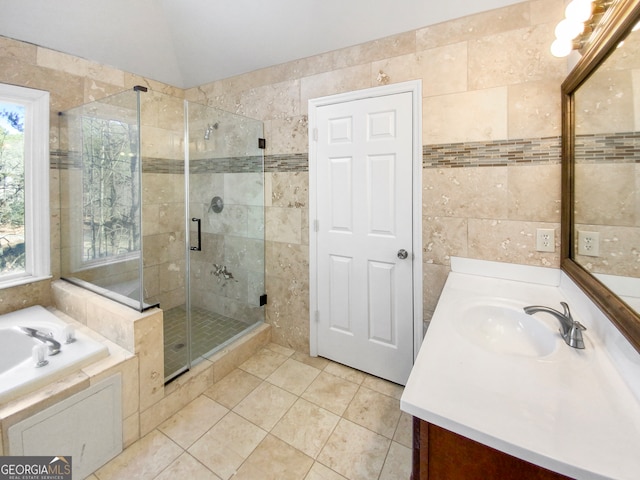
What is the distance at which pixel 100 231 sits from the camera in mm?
2158

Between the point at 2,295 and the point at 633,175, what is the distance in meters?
3.38

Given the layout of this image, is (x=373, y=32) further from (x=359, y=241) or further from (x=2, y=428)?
(x=2, y=428)

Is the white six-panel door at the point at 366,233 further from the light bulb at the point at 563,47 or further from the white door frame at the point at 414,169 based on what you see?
the light bulb at the point at 563,47

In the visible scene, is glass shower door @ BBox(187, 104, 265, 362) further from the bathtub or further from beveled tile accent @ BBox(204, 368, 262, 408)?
the bathtub

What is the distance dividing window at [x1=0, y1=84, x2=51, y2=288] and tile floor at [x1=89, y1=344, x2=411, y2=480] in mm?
1572

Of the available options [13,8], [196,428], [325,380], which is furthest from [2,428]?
[13,8]

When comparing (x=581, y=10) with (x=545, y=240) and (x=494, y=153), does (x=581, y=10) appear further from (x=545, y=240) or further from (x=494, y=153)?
(x=545, y=240)

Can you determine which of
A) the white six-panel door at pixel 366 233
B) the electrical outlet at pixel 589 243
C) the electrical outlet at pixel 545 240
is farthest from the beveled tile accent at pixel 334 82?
the electrical outlet at pixel 589 243

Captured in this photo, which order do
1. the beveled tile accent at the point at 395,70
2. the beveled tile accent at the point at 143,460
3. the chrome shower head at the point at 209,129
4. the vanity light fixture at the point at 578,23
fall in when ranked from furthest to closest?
the chrome shower head at the point at 209,129 → the beveled tile accent at the point at 395,70 → the beveled tile accent at the point at 143,460 → the vanity light fixture at the point at 578,23

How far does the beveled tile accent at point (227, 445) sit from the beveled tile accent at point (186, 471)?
0.02m

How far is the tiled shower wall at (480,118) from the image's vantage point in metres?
1.55

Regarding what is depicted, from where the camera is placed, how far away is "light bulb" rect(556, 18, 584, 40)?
45.7 inches

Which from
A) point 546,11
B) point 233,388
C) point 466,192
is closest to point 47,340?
point 233,388

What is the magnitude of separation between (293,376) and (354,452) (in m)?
0.75
